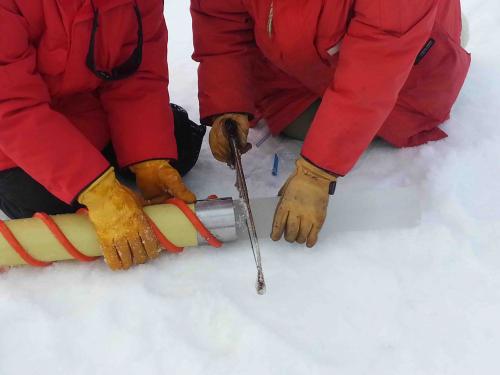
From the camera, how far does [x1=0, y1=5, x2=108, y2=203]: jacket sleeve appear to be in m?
1.20

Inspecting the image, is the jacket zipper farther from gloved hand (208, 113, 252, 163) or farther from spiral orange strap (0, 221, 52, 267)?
spiral orange strap (0, 221, 52, 267)

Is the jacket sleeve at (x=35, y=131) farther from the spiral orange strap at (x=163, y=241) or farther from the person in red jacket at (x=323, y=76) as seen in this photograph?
the person in red jacket at (x=323, y=76)

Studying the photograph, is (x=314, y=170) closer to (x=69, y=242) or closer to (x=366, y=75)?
(x=366, y=75)

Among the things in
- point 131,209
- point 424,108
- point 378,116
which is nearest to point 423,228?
point 378,116

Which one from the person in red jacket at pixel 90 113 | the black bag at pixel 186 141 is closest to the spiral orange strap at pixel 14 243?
the person in red jacket at pixel 90 113

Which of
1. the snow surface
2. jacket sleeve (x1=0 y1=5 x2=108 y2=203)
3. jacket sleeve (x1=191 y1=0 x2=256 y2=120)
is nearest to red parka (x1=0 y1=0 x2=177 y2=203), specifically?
jacket sleeve (x1=0 y1=5 x2=108 y2=203)

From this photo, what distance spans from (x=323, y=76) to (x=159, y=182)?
531 mm

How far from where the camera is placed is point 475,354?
3.64 ft

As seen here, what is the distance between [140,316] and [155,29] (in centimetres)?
74

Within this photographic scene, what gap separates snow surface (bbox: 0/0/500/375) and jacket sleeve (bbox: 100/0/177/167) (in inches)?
11.8

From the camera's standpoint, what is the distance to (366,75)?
1.22 metres

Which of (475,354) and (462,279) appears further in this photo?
(462,279)

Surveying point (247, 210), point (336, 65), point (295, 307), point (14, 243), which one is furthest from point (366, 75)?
point (14, 243)

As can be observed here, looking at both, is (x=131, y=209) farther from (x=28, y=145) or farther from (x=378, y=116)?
(x=378, y=116)
